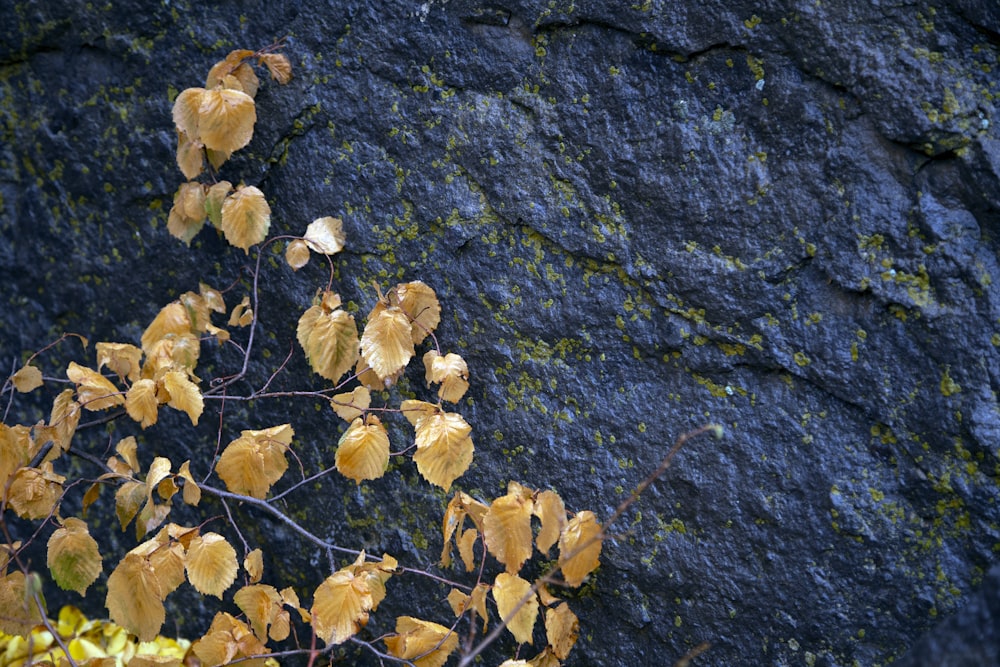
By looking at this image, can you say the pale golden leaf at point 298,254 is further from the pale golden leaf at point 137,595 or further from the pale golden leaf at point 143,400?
the pale golden leaf at point 137,595

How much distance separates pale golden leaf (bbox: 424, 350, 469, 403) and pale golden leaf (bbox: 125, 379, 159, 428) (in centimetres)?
49

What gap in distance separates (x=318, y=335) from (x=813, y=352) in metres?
0.85

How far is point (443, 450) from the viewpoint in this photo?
140cm

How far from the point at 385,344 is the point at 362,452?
19cm

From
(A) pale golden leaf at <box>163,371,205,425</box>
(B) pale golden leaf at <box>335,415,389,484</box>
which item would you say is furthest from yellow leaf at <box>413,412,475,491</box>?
(A) pale golden leaf at <box>163,371,205,425</box>

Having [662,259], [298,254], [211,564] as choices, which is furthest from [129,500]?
[662,259]

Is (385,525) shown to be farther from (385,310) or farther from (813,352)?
(813,352)

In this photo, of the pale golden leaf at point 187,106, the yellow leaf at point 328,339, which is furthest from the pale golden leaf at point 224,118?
the yellow leaf at point 328,339

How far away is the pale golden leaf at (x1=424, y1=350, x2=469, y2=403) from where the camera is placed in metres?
1.50

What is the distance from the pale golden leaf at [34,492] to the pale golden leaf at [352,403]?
1.73 ft

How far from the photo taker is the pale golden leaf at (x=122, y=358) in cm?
162

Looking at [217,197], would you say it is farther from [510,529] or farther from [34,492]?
[510,529]

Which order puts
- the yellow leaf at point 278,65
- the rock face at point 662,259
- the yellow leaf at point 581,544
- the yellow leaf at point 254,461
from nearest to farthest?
the rock face at point 662,259, the yellow leaf at point 581,544, the yellow leaf at point 254,461, the yellow leaf at point 278,65

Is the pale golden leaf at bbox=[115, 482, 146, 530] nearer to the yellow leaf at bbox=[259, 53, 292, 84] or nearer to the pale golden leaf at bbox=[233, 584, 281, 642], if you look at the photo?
the pale golden leaf at bbox=[233, 584, 281, 642]
